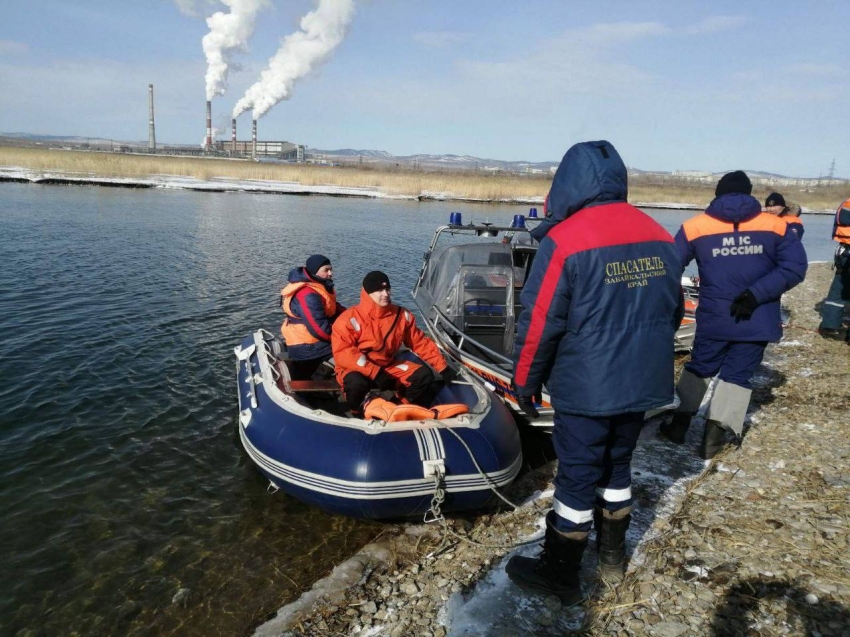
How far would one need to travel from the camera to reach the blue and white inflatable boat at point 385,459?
365cm

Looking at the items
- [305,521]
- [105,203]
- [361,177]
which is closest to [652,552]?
[305,521]

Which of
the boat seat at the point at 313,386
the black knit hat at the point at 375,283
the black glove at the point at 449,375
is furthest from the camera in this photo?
the black glove at the point at 449,375

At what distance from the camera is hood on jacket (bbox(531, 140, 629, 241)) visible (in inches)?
94.7

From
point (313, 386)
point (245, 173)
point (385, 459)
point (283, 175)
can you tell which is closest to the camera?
point (385, 459)

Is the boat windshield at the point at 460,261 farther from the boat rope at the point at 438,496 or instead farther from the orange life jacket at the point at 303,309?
the boat rope at the point at 438,496

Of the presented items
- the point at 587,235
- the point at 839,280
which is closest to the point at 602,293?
the point at 587,235

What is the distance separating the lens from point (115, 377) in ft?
20.8

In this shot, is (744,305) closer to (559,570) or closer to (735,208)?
(735,208)

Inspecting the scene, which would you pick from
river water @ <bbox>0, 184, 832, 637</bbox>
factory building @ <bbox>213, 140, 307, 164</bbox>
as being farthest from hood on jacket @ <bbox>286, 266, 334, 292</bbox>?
factory building @ <bbox>213, 140, 307, 164</bbox>

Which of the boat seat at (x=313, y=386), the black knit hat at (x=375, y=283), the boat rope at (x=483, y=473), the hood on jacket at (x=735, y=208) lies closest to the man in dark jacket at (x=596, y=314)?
the boat rope at (x=483, y=473)

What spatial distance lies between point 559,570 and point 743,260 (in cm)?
251

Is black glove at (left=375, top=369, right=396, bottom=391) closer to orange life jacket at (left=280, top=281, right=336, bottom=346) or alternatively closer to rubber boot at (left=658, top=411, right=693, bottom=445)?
orange life jacket at (left=280, top=281, right=336, bottom=346)

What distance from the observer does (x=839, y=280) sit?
7.42 m

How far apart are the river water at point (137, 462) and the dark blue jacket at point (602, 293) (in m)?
2.42
